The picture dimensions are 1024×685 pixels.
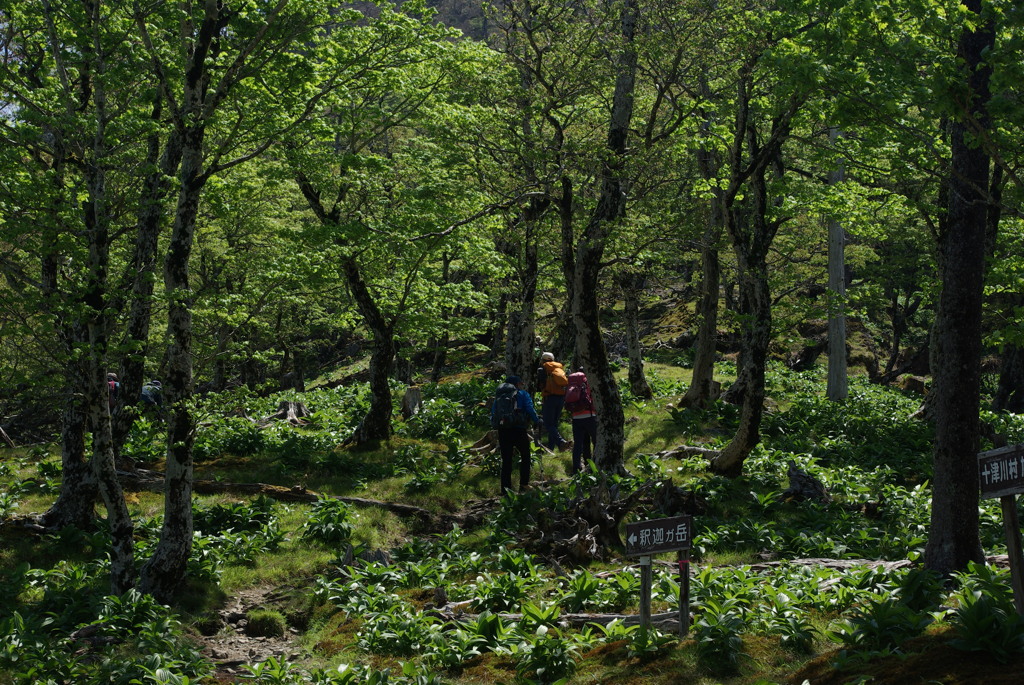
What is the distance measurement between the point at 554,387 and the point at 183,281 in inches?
284

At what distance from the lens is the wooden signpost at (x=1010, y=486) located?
18.9 ft

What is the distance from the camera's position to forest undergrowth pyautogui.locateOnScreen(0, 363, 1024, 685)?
22.4 feet

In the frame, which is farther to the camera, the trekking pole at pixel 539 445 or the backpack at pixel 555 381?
the trekking pole at pixel 539 445

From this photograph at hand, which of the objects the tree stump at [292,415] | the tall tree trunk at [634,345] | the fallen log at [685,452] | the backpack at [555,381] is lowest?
the fallen log at [685,452]

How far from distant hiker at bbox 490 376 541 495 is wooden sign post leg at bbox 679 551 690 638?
619cm

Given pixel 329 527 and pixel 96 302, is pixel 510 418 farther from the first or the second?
pixel 96 302

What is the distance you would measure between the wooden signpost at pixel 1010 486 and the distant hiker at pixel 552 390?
9058 mm

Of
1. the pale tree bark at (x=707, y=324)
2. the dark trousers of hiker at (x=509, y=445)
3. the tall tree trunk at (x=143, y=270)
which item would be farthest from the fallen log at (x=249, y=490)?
the pale tree bark at (x=707, y=324)

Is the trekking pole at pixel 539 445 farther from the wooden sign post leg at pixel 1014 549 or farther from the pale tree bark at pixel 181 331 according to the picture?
the wooden sign post leg at pixel 1014 549

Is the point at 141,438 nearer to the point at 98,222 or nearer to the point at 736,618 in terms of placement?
the point at 98,222

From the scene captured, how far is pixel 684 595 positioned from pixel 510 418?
665 cm

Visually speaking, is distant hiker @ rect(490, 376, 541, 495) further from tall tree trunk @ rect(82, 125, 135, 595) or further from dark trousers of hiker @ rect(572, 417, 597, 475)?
tall tree trunk @ rect(82, 125, 135, 595)

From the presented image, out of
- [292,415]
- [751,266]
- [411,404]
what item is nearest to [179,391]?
[751,266]

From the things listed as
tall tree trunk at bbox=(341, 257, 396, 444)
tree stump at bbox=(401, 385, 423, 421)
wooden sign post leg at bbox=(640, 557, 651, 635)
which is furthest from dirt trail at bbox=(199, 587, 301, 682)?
tree stump at bbox=(401, 385, 423, 421)
